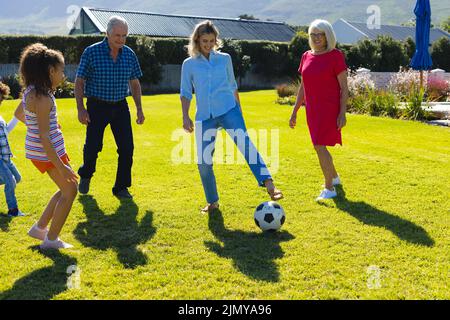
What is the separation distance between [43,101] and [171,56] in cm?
2804

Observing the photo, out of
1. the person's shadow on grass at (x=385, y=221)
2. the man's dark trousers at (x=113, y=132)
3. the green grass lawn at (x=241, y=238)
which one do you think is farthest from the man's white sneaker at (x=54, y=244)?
the person's shadow on grass at (x=385, y=221)

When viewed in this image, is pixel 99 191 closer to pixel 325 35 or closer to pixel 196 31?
pixel 196 31

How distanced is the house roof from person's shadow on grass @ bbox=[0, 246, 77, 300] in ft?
130

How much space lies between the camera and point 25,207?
230 inches

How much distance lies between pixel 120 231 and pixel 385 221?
2.76 metres

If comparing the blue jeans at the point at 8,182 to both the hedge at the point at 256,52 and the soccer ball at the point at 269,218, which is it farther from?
the hedge at the point at 256,52

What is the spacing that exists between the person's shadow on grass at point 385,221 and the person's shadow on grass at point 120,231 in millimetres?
2244

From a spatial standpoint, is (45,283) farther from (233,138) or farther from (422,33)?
(422,33)

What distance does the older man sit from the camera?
231 inches

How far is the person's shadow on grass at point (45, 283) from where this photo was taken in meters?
3.58

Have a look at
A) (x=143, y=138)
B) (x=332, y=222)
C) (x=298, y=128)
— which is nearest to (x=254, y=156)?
(x=332, y=222)

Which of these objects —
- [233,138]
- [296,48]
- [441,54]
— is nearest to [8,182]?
[233,138]

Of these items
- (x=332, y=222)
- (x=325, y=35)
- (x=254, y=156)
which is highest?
(x=325, y=35)
